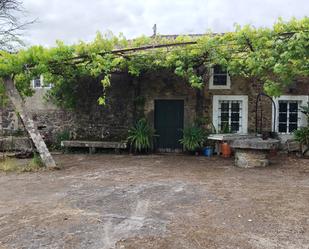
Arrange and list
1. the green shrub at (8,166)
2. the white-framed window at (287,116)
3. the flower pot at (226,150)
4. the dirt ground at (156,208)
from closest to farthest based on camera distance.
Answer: the dirt ground at (156,208)
the green shrub at (8,166)
the flower pot at (226,150)
the white-framed window at (287,116)

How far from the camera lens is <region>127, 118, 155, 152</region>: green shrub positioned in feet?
38.3

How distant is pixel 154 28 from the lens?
18531mm

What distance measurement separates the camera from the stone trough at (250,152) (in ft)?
30.1

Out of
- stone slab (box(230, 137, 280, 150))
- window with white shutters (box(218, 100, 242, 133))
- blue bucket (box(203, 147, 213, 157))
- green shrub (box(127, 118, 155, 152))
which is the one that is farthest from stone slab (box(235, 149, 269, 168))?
green shrub (box(127, 118, 155, 152))

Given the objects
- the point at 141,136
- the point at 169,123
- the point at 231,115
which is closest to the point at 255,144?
the point at 231,115

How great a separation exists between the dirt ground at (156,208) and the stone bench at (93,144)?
265cm

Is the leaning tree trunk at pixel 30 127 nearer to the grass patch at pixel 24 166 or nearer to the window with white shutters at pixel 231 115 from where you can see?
the grass patch at pixel 24 166

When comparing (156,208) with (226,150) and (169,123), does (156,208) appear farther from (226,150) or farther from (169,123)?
(169,123)

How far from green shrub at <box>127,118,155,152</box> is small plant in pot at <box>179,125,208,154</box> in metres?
1.10

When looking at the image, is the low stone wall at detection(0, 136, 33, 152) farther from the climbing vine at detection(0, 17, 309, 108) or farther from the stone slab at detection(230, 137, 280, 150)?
the stone slab at detection(230, 137, 280, 150)

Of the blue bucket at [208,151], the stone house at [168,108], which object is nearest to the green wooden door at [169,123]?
the stone house at [168,108]

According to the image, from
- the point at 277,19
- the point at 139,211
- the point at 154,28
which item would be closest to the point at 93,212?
the point at 139,211

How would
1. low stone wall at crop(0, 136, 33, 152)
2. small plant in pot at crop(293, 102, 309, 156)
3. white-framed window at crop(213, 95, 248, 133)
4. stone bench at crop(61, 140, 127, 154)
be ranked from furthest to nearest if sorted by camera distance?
low stone wall at crop(0, 136, 33, 152)
stone bench at crop(61, 140, 127, 154)
white-framed window at crop(213, 95, 248, 133)
small plant in pot at crop(293, 102, 309, 156)

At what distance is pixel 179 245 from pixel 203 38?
632cm
